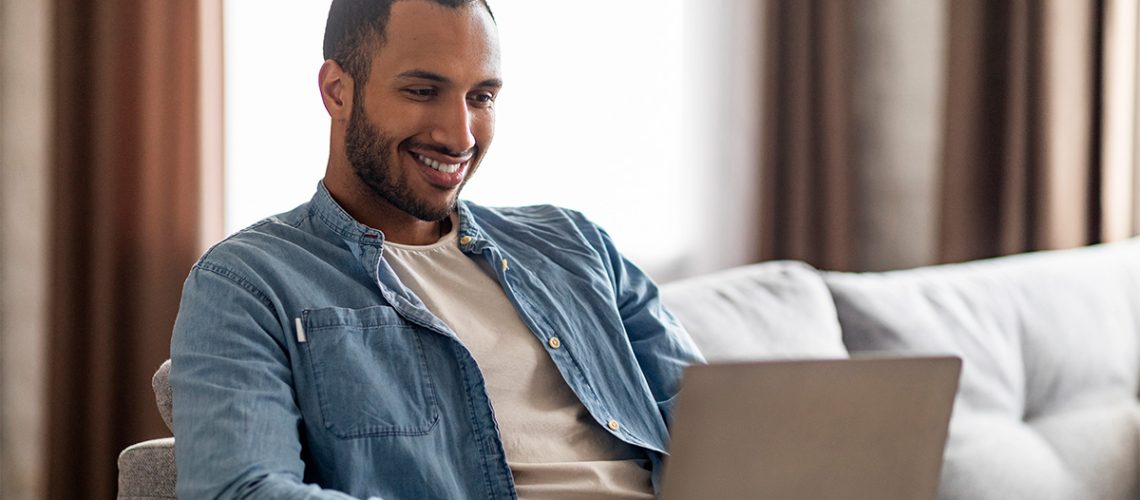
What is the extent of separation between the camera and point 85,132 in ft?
8.44

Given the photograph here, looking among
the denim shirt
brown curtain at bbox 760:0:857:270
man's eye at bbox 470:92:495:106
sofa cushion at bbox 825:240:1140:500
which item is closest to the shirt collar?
the denim shirt

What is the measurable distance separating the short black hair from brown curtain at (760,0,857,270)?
173cm

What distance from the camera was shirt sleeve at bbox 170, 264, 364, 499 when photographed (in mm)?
1126

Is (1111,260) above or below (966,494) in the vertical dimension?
above

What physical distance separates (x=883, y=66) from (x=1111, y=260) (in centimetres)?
100

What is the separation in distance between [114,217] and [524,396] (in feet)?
4.97

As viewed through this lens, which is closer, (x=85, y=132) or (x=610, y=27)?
(x=85, y=132)

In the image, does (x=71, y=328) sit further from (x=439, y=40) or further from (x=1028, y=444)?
(x=1028, y=444)

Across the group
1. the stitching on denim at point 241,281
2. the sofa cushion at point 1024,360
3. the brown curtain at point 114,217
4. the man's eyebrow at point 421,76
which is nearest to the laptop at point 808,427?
the stitching on denim at point 241,281

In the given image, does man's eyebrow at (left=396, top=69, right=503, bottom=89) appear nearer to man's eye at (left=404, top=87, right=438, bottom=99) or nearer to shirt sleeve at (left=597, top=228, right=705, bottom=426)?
man's eye at (left=404, top=87, right=438, bottom=99)

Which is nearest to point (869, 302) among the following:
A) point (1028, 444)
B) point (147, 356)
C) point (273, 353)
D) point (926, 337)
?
point (926, 337)

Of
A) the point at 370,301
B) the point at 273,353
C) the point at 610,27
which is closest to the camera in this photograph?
the point at 273,353

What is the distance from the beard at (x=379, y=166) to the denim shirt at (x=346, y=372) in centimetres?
6

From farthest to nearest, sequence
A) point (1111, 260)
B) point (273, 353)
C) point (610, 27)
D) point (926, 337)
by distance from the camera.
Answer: point (610, 27) → point (1111, 260) → point (926, 337) → point (273, 353)
